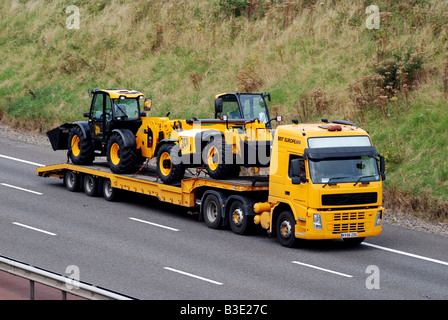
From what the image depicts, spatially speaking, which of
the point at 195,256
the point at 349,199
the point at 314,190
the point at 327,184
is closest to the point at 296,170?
the point at 314,190

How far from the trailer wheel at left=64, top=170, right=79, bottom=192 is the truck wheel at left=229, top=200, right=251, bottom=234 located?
6.71 metres

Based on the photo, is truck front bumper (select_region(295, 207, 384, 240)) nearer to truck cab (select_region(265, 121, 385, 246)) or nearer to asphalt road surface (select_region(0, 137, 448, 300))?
truck cab (select_region(265, 121, 385, 246))

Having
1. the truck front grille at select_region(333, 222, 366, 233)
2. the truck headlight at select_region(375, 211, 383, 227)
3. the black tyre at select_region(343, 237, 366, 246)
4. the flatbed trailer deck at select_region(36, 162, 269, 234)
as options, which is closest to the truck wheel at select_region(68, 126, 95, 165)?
the flatbed trailer deck at select_region(36, 162, 269, 234)

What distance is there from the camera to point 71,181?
78.1ft

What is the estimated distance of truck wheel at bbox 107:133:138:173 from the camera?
70.4ft

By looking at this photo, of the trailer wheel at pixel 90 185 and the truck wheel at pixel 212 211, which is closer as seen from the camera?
the truck wheel at pixel 212 211

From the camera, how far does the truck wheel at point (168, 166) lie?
65.2ft

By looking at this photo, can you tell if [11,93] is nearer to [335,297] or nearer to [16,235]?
[16,235]

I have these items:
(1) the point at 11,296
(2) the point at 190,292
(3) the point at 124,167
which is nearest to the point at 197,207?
(3) the point at 124,167

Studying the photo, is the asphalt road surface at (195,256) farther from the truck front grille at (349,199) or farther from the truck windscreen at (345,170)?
the truck windscreen at (345,170)

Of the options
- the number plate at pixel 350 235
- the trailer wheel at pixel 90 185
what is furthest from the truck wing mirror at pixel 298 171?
the trailer wheel at pixel 90 185

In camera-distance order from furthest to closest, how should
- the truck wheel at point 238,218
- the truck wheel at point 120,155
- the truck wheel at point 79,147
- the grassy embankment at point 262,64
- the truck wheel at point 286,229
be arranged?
the grassy embankment at point 262,64 → the truck wheel at point 79,147 → the truck wheel at point 120,155 → the truck wheel at point 238,218 → the truck wheel at point 286,229

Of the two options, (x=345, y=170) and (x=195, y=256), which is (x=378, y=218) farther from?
(x=195, y=256)
